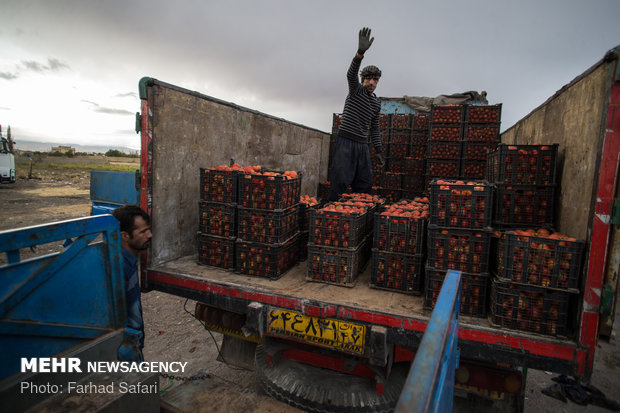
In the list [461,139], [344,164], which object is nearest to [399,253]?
[344,164]

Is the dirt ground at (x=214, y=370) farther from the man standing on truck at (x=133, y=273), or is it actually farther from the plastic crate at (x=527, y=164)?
the plastic crate at (x=527, y=164)

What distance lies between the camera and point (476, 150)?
24.3 feet

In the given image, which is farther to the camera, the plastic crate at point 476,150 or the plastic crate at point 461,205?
the plastic crate at point 476,150

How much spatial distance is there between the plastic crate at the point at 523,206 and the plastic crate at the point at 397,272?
3.37ft

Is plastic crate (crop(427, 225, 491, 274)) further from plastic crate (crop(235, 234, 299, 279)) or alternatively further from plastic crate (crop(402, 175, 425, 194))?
plastic crate (crop(402, 175, 425, 194))

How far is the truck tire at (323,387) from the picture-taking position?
3.04 meters

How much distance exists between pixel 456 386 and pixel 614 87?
8.86 ft

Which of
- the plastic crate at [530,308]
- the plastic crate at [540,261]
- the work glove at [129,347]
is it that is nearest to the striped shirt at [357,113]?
the plastic crate at [540,261]

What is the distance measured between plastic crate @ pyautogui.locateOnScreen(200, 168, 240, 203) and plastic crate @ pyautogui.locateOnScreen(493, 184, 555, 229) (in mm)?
2982

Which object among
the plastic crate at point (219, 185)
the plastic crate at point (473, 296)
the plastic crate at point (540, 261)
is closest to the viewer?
the plastic crate at point (540, 261)

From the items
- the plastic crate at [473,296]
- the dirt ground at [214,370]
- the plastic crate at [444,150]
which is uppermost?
the plastic crate at [444,150]

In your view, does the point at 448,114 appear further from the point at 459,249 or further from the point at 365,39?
the point at 459,249

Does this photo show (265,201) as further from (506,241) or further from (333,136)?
(333,136)

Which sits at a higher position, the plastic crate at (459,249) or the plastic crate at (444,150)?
the plastic crate at (444,150)
